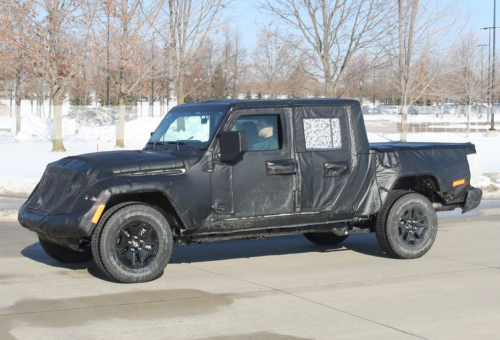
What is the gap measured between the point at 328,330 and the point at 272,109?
3146 mm

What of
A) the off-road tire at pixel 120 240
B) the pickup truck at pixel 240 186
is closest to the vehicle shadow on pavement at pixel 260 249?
the pickup truck at pixel 240 186

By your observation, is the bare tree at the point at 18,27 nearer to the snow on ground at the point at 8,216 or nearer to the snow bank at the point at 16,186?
the snow bank at the point at 16,186

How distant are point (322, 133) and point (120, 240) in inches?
106

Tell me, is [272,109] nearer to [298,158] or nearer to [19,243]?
[298,158]

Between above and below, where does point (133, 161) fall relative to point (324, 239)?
above

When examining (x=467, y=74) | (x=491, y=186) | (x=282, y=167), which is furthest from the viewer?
(x=467, y=74)

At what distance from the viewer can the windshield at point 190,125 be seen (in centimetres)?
831

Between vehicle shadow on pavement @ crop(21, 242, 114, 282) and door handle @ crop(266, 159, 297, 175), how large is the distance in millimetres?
2140

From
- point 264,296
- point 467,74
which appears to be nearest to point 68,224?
point 264,296

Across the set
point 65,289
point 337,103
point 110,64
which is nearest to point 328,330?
point 65,289

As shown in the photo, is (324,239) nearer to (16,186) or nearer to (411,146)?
(411,146)

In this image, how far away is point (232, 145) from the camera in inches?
313

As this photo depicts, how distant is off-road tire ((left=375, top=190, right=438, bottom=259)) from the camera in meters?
9.14

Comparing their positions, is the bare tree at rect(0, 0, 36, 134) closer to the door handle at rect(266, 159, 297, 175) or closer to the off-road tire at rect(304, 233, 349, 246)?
the off-road tire at rect(304, 233, 349, 246)
